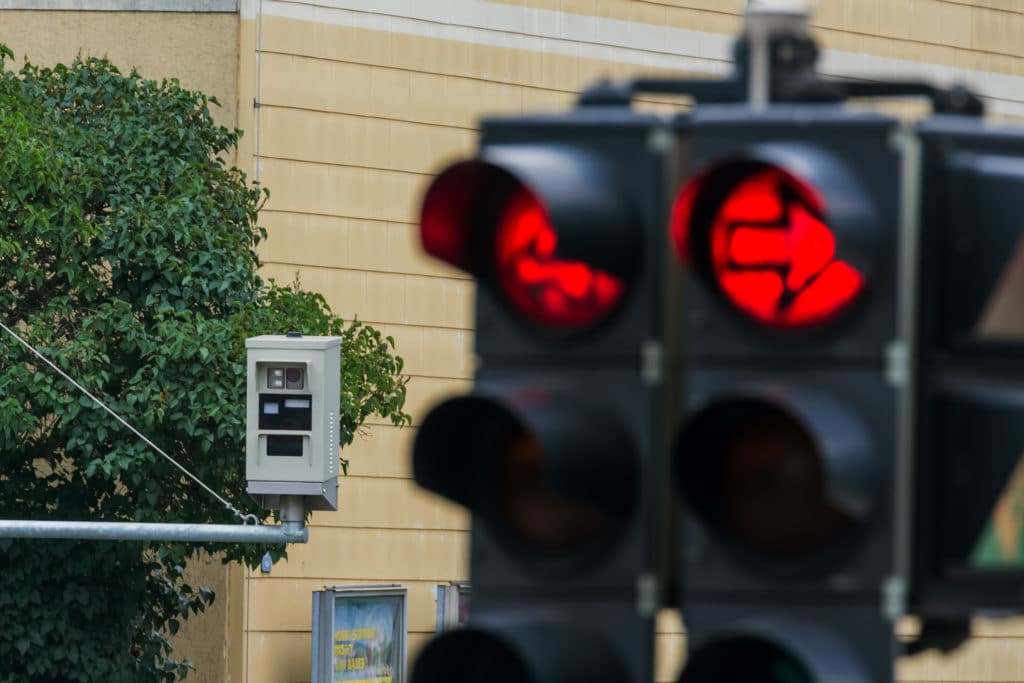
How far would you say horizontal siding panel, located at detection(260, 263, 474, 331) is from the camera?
24.1 meters

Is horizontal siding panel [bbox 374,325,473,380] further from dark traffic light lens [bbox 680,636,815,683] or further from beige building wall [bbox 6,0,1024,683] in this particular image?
dark traffic light lens [bbox 680,636,815,683]

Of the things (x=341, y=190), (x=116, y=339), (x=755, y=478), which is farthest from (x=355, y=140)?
(x=755, y=478)

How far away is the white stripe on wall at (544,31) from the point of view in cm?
2434

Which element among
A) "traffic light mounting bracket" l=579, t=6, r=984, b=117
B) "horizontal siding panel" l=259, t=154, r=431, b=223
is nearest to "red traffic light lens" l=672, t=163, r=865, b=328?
"traffic light mounting bracket" l=579, t=6, r=984, b=117

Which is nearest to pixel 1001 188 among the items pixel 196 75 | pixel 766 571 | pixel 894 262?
pixel 894 262

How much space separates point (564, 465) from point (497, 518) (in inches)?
8.2

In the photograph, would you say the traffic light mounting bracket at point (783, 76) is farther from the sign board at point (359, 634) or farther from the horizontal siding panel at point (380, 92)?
the horizontal siding panel at point (380, 92)

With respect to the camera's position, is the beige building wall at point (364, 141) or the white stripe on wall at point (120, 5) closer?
the white stripe on wall at point (120, 5)

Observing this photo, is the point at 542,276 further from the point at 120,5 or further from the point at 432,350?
the point at 432,350

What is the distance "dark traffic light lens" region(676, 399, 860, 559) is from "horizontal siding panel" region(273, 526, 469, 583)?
20.8 m

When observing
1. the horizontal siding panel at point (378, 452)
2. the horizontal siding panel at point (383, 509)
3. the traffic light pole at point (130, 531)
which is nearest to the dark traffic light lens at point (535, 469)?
the traffic light pole at point (130, 531)

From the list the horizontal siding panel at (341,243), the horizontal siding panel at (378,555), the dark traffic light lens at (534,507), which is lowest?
the horizontal siding panel at (378,555)

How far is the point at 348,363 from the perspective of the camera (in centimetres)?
1853

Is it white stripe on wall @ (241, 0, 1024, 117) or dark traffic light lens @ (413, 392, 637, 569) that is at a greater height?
white stripe on wall @ (241, 0, 1024, 117)
